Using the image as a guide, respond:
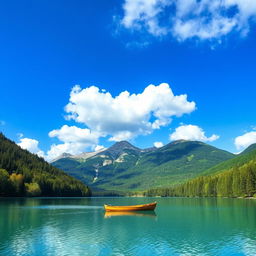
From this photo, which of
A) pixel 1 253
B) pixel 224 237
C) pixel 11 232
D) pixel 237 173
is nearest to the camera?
pixel 1 253

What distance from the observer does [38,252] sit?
38094mm

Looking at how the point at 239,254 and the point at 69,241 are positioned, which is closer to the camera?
the point at 239,254

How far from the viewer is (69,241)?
45625 millimetres

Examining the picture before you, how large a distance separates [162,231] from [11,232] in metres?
28.3

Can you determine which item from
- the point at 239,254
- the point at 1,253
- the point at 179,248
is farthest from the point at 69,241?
the point at 239,254

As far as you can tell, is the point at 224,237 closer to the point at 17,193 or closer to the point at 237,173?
the point at 237,173

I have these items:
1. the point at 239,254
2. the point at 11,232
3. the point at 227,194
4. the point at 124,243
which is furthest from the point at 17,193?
the point at 239,254

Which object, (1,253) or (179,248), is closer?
(1,253)

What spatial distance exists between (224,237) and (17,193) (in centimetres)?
17823

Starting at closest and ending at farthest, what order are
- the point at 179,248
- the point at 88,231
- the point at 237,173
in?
the point at 179,248 → the point at 88,231 → the point at 237,173

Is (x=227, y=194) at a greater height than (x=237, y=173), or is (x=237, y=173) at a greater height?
(x=237, y=173)

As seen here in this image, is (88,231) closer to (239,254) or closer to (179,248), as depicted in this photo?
(179,248)

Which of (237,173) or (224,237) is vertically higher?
(237,173)

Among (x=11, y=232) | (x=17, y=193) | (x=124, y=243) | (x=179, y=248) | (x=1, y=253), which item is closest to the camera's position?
(x=1, y=253)
